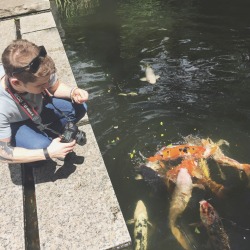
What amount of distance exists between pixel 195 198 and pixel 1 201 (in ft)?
8.22

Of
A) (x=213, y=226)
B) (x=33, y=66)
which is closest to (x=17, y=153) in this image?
(x=33, y=66)

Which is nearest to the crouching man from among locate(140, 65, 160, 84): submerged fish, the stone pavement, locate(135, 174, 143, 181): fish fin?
the stone pavement

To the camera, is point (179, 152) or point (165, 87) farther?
point (165, 87)

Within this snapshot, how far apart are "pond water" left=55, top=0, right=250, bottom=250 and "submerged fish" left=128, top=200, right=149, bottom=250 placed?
0.08 m

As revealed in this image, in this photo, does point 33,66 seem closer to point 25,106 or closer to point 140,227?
point 25,106

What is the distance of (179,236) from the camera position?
431cm

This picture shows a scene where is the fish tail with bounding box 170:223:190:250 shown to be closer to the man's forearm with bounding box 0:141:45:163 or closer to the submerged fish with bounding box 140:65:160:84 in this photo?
the man's forearm with bounding box 0:141:45:163

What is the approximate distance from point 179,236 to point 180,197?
614 millimetres

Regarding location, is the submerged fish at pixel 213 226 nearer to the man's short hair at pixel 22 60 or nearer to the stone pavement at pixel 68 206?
the stone pavement at pixel 68 206

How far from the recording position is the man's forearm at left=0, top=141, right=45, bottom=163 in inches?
140

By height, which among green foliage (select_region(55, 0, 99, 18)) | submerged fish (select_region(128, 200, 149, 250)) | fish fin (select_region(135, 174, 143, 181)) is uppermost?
green foliage (select_region(55, 0, 99, 18))

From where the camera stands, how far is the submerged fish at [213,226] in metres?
4.14

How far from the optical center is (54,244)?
3555 millimetres

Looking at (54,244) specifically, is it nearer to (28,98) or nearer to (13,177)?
(13,177)
